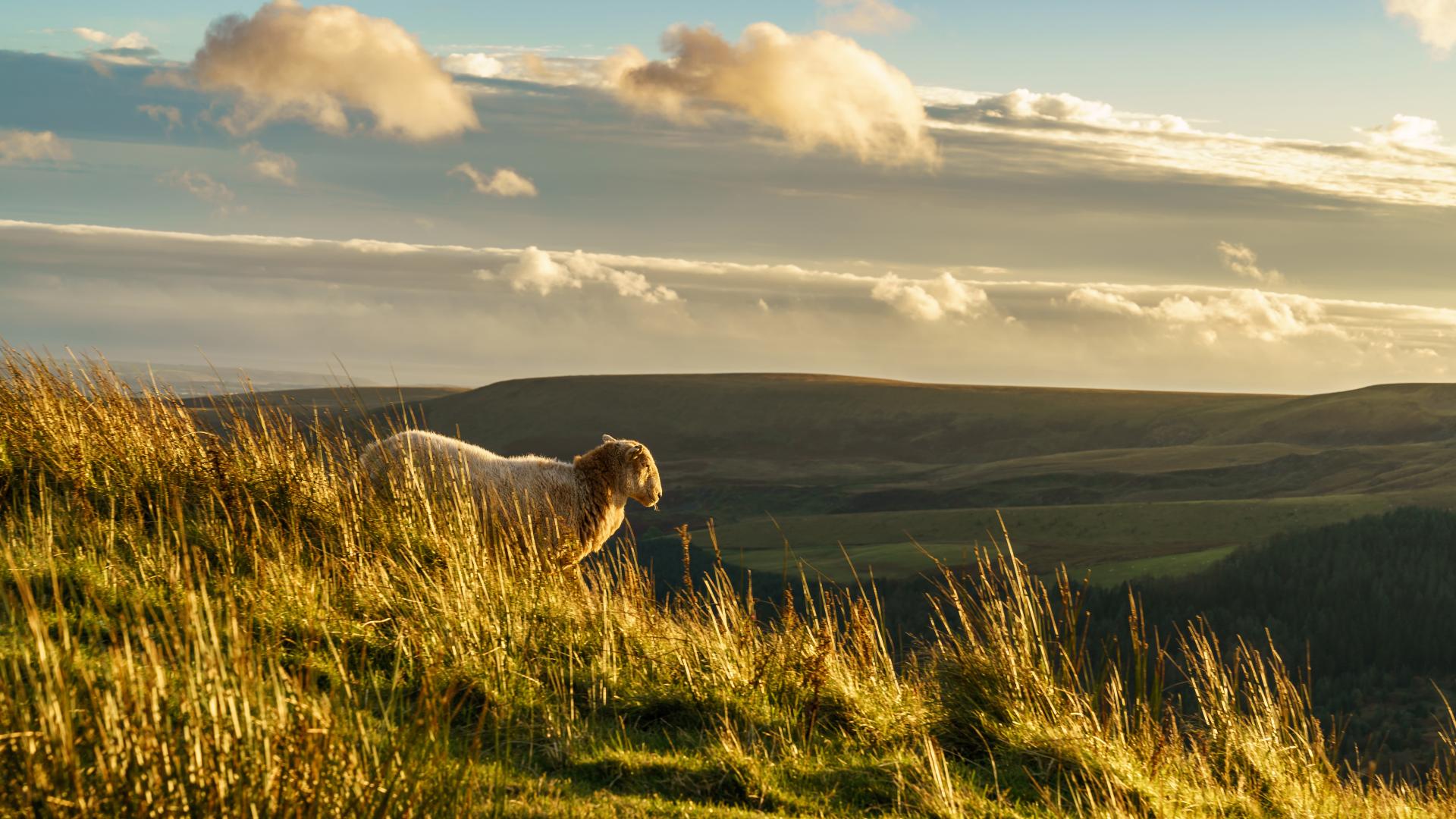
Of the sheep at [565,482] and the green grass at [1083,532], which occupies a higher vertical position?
the sheep at [565,482]

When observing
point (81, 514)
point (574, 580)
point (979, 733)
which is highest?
point (81, 514)

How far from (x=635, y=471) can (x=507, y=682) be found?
593 cm

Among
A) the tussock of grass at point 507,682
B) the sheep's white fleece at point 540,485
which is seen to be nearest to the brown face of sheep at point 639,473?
the sheep's white fleece at point 540,485

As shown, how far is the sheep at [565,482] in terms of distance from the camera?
452 inches

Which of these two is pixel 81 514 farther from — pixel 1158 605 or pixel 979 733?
pixel 1158 605

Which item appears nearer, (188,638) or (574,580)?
(188,638)

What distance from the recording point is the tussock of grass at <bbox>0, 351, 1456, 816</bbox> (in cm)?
407

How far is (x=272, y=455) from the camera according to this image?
9438 millimetres

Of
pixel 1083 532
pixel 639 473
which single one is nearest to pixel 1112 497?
pixel 1083 532

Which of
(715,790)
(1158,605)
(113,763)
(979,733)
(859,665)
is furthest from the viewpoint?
(1158,605)

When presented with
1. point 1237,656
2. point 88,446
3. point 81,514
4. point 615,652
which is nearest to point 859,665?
point 615,652

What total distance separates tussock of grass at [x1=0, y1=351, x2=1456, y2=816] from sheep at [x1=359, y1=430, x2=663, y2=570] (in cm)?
166

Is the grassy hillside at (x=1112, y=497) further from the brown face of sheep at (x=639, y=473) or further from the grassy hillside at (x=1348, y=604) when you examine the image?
the brown face of sheep at (x=639, y=473)

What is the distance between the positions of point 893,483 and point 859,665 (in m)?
186
